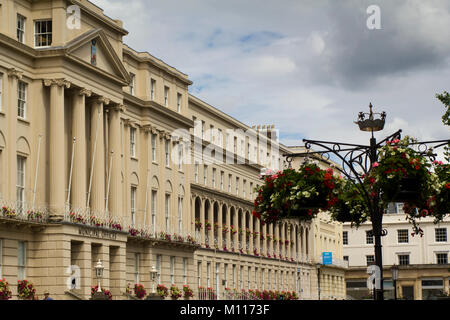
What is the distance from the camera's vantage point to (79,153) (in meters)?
47.3

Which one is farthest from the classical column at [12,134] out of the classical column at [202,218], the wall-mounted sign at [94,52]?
the classical column at [202,218]

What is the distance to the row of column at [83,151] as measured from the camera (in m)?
45.2

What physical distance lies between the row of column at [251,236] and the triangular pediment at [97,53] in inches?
739

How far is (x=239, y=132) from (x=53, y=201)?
151 feet

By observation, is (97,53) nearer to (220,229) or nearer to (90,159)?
(90,159)

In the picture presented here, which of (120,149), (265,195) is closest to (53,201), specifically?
(120,149)

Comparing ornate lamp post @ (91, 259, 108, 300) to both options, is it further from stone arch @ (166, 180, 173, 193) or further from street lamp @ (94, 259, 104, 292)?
A: stone arch @ (166, 180, 173, 193)

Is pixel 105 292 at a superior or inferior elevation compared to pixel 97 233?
inferior

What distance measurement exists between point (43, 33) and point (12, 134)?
6.52 metres

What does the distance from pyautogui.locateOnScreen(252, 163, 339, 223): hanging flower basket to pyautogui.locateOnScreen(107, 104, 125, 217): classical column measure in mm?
34374

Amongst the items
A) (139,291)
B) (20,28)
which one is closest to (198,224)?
(139,291)

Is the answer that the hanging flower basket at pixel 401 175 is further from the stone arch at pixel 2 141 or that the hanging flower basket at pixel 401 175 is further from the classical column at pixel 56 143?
the classical column at pixel 56 143

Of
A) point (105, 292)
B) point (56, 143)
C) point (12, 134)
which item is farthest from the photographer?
point (105, 292)

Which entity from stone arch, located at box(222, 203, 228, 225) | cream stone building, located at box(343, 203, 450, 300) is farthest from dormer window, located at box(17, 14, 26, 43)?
cream stone building, located at box(343, 203, 450, 300)
